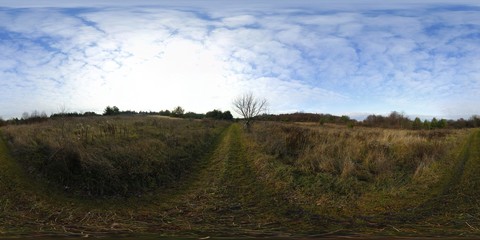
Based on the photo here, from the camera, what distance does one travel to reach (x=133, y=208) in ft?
28.2

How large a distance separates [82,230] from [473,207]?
8834 mm

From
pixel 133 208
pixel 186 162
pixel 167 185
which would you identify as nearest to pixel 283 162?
pixel 186 162

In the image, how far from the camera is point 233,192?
989cm

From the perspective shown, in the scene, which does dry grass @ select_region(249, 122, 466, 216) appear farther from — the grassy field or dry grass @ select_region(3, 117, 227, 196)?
dry grass @ select_region(3, 117, 227, 196)

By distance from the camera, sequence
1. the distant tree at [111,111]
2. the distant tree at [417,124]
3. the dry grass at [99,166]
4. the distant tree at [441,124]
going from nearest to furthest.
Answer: the dry grass at [99,166] → the distant tree at [417,124] → the distant tree at [441,124] → the distant tree at [111,111]

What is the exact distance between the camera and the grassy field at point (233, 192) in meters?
6.98

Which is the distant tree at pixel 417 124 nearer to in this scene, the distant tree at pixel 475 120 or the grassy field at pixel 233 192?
the distant tree at pixel 475 120

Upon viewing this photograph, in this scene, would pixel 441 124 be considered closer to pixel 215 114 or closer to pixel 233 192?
pixel 215 114

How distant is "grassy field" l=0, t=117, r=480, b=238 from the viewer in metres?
6.98

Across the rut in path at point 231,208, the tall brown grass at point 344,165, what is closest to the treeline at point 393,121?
the tall brown grass at point 344,165

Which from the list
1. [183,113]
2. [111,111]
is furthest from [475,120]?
[111,111]

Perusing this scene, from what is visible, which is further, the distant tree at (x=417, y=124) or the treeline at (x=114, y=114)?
the distant tree at (x=417, y=124)

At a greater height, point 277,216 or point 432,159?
point 432,159

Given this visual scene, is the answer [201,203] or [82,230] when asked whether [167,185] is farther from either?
[82,230]
